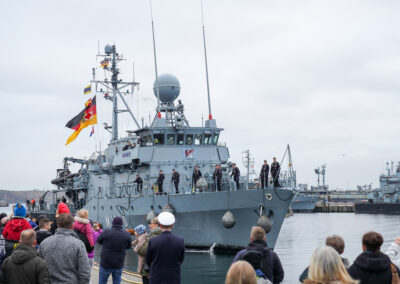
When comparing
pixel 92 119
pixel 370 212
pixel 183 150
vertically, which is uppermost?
pixel 92 119

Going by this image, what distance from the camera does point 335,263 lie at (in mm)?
3979

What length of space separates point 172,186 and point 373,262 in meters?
19.3

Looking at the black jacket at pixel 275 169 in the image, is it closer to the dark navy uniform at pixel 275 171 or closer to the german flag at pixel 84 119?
the dark navy uniform at pixel 275 171

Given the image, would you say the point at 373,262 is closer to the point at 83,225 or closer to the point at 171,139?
the point at 83,225

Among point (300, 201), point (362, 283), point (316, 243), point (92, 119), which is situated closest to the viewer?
point (362, 283)

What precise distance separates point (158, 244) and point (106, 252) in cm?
191

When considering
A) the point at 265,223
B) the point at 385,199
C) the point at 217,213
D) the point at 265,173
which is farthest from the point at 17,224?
the point at 385,199

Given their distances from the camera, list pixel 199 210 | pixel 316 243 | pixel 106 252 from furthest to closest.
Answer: pixel 316 243
pixel 199 210
pixel 106 252

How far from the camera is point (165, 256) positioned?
6570 millimetres

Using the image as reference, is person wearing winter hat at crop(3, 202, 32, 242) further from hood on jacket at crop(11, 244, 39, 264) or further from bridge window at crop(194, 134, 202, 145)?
bridge window at crop(194, 134, 202, 145)

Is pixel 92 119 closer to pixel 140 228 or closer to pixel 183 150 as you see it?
pixel 183 150

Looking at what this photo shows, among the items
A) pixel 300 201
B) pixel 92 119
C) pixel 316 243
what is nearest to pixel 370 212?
pixel 300 201

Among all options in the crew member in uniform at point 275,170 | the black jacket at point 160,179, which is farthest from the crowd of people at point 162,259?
the black jacket at point 160,179

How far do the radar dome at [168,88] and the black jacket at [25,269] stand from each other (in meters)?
23.4
